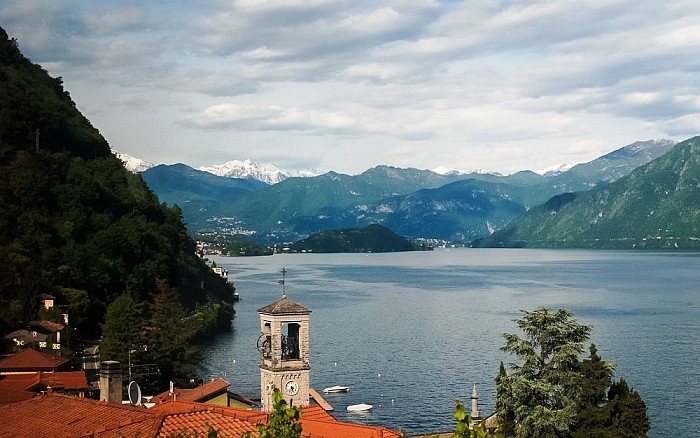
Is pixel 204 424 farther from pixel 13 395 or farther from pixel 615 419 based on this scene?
pixel 615 419

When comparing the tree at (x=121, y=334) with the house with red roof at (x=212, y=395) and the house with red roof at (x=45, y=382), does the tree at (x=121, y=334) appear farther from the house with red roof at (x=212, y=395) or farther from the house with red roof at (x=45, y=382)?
the house with red roof at (x=212, y=395)

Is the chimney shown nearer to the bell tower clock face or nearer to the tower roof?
the tower roof

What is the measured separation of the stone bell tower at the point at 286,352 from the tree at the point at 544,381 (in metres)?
9.84

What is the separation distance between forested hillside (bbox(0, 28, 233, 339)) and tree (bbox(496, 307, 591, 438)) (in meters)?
34.9

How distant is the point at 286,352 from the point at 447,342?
66662mm

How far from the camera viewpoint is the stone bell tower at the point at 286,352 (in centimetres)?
2741

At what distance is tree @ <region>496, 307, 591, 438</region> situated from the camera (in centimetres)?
3272

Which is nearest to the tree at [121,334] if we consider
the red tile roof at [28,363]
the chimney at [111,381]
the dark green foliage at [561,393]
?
the red tile roof at [28,363]

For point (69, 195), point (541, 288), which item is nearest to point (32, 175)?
point (69, 195)

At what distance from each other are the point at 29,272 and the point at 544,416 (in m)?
44.4

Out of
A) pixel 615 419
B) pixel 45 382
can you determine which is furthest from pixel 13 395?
pixel 615 419

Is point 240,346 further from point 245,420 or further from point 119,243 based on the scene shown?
point 245,420

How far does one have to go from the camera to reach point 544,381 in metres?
33.4

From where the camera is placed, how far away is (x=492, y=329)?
331 ft
